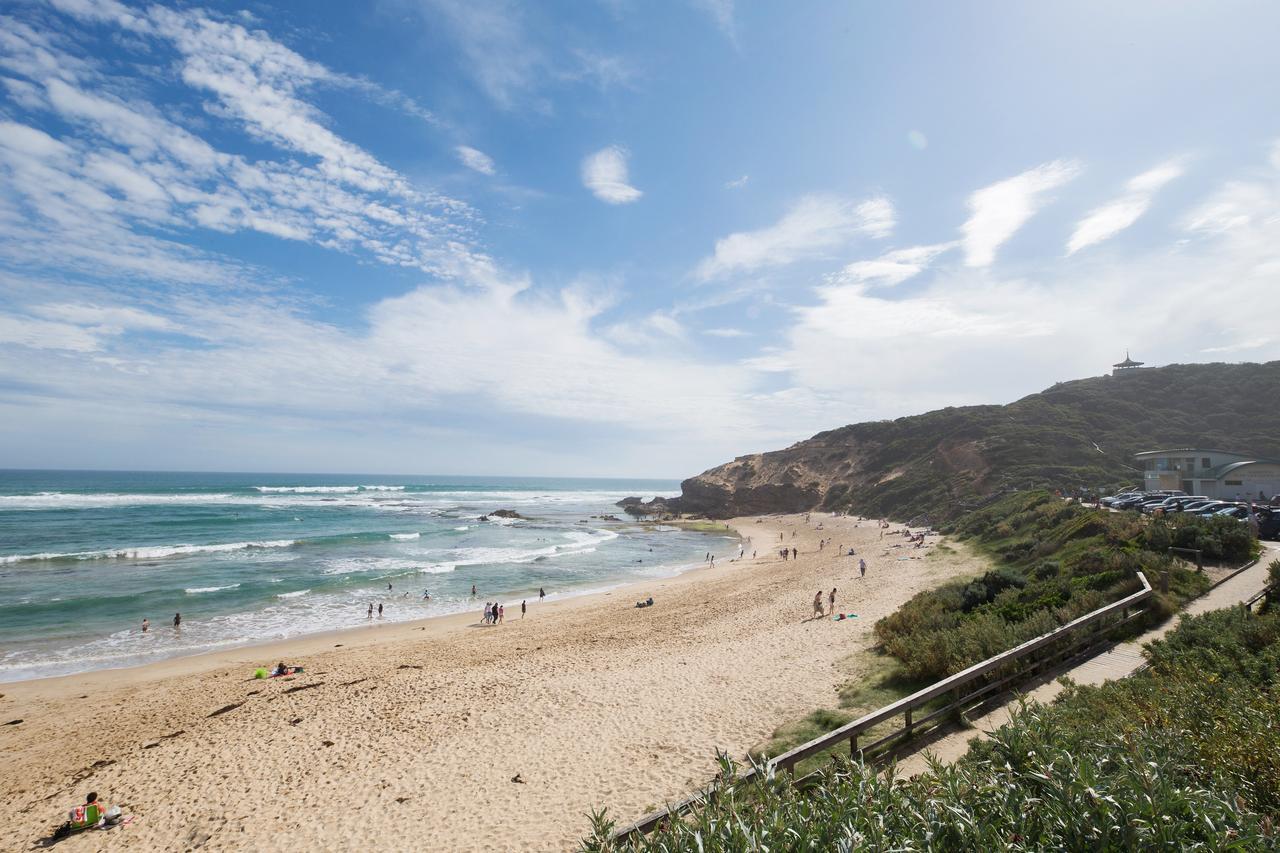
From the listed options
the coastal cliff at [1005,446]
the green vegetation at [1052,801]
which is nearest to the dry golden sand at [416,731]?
the green vegetation at [1052,801]

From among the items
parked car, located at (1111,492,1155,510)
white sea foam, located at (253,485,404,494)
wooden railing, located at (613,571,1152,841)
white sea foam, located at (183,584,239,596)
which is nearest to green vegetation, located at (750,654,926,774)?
wooden railing, located at (613,571,1152,841)

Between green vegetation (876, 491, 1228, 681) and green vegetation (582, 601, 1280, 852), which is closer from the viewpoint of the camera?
green vegetation (582, 601, 1280, 852)

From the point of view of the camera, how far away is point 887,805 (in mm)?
3283

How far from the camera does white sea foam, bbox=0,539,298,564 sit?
110 feet

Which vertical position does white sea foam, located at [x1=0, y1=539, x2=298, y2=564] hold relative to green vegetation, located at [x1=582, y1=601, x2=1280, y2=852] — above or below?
below

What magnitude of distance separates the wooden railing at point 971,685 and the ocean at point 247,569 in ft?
69.7

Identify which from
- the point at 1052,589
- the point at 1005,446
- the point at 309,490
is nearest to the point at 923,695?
the point at 1052,589

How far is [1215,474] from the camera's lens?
3372 cm

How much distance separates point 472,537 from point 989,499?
43.5 meters

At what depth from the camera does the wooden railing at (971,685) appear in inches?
239

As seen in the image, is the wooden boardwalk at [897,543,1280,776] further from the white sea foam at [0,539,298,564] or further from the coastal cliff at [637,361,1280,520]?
the white sea foam at [0,539,298,564]

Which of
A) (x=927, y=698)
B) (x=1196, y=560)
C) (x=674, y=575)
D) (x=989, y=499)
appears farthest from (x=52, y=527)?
(x=989, y=499)

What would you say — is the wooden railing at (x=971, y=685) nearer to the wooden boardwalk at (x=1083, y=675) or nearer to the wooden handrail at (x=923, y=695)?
the wooden handrail at (x=923, y=695)

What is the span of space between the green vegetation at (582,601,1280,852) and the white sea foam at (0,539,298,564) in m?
44.9
